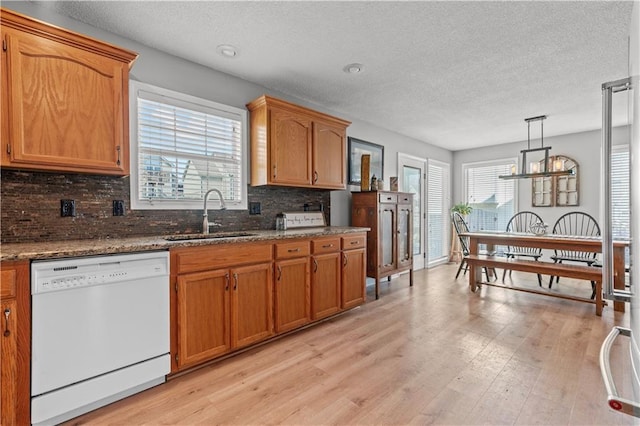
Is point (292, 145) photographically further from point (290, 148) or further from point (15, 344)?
point (15, 344)

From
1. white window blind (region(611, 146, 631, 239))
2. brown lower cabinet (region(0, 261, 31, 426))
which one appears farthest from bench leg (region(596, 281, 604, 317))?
brown lower cabinet (region(0, 261, 31, 426))

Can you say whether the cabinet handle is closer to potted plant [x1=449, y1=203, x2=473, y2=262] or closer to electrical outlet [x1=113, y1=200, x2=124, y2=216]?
electrical outlet [x1=113, y1=200, x2=124, y2=216]

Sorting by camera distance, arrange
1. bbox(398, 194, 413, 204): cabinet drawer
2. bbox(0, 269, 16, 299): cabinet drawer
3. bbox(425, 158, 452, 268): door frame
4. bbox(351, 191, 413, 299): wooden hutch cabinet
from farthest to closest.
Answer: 1. bbox(425, 158, 452, 268): door frame
2. bbox(398, 194, 413, 204): cabinet drawer
3. bbox(351, 191, 413, 299): wooden hutch cabinet
4. bbox(0, 269, 16, 299): cabinet drawer

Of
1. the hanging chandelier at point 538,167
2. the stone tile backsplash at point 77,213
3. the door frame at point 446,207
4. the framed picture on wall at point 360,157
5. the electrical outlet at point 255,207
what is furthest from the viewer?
the door frame at point 446,207

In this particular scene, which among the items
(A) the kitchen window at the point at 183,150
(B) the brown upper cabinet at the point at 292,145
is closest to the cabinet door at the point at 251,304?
(A) the kitchen window at the point at 183,150

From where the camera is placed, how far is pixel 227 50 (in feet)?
8.43

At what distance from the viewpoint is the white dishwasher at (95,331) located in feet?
5.24

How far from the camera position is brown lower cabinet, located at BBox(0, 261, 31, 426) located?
4.92ft

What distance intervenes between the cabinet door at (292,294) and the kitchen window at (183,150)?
33.3 inches

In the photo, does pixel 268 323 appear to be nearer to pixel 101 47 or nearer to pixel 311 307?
pixel 311 307

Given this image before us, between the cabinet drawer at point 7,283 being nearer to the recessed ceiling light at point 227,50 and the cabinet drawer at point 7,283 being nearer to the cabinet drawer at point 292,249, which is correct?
the cabinet drawer at point 292,249

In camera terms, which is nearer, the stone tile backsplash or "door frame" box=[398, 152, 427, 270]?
the stone tile backsplash

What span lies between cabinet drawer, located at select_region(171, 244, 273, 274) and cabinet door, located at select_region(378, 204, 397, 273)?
6.39ft

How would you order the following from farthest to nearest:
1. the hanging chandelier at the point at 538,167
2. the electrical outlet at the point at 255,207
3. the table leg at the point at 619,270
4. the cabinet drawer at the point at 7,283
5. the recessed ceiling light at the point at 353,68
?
1. the hanging chandelier at the point at 538,167
2. the table leg at the point at 619,270
3. the electrical outlet at the point at 255,207
4. the recessed ceiling light at the point at 353,68
5. the cabinet drawer at the point at 7,283
